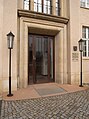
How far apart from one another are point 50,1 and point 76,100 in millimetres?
6165

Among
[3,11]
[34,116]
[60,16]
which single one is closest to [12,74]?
[3,11]

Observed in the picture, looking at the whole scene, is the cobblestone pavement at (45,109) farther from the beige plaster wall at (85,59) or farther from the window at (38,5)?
the window at (38,5)

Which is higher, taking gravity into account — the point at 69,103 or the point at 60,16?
the point at 60,16

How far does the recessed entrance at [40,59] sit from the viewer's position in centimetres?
899

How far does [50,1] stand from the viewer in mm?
9406

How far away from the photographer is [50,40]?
9.70 m

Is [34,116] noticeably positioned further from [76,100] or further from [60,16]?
[60,16]

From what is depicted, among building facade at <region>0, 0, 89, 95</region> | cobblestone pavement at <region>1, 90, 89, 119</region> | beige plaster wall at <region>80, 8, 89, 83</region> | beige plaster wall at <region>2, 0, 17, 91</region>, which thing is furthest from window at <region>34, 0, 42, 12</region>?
cobblestone pavement at <region>1, 90, 89, 119</region>

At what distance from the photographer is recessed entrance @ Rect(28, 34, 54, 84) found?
8.99 meters

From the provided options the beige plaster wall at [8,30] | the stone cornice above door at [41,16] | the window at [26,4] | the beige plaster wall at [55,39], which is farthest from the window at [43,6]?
the beige plaster wall at [8,30]

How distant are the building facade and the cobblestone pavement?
267 centimetres

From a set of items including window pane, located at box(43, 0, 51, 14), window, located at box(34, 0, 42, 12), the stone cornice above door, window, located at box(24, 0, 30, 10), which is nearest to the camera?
the stone cornice above door

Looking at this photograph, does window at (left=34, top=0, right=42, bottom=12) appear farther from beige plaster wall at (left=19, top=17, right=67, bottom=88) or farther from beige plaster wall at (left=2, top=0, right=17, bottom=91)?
beige plaster wall at (left=2, top=0, right=17, bottom=91)

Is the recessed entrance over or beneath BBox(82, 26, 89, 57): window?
beneath
